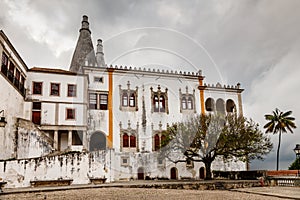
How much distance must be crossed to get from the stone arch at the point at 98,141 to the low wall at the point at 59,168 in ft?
25.2

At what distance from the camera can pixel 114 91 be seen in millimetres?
28797

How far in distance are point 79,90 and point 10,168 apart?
11.6m

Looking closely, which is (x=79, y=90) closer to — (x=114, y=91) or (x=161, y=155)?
(x=114, y=91)

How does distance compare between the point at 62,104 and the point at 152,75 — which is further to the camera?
the point at 152,75

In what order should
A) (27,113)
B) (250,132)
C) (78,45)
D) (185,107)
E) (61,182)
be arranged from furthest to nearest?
1. (78,45)
2. (185,107)
3. (27,113)
4. (250,132)
5. (61,182)

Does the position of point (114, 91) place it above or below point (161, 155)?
above

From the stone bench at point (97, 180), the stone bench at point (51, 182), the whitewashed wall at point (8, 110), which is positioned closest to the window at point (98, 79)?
the whitewashed wall at point (8, 110)

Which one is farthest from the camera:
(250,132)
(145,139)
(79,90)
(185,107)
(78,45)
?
(78,45)

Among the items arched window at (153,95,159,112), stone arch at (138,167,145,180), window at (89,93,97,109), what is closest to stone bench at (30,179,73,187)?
stone arch at (138,167,145,180)

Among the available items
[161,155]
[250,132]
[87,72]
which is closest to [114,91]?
[87,72]

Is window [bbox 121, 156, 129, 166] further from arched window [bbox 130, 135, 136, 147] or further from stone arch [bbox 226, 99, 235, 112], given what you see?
stone arch [bbox 226, 99, 235, 112]

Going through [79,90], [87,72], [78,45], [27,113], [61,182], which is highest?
[78,45]

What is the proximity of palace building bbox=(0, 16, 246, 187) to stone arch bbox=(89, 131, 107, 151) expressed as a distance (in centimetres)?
10

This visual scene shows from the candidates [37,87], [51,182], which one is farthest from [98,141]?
[51,182]
